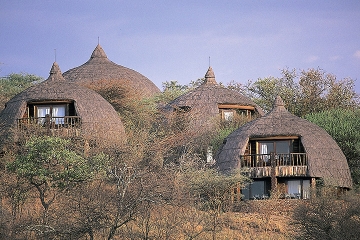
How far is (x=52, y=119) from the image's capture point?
4422 centimetres

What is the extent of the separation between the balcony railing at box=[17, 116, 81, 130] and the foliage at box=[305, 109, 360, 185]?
34.3 ft

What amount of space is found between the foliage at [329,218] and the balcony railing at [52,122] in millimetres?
14929

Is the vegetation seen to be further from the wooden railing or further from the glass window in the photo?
the glass window

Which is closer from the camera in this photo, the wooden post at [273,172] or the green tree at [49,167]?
the green tree at [49,167]

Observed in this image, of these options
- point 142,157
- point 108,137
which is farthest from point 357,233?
point 108,137

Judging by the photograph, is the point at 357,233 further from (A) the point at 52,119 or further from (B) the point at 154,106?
(B) the point at 154,106

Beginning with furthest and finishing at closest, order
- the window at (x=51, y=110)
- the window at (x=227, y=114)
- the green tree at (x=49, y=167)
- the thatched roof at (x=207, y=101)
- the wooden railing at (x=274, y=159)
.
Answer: the window at (x=227, y=114) < the thatched roof at (x=207, y=101) < the window at (x=51, y=110) < the wooden railing at (x=274, y=159) < the green tree at (x=49, y=167)

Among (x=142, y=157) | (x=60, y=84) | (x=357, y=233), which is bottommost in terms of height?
(x=357, y=233)

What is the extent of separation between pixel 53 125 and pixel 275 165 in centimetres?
915

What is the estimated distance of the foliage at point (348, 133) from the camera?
4481 centimetres

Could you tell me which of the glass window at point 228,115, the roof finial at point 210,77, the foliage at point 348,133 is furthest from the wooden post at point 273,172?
the roof finial at point 210,77

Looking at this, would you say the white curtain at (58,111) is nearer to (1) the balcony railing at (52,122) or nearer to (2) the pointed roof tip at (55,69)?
(1) the balcony railing at (52,122)

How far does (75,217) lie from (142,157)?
28.8 feet

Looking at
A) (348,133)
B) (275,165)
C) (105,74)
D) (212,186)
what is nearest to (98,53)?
(105,74)
